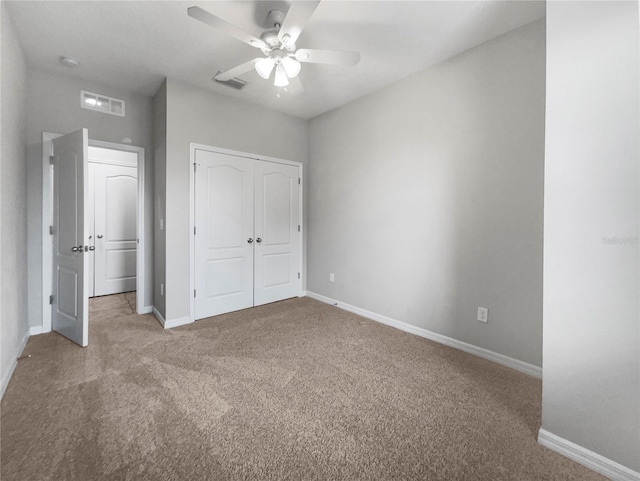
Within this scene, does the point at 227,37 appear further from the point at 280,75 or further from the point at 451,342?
the point at 451,342

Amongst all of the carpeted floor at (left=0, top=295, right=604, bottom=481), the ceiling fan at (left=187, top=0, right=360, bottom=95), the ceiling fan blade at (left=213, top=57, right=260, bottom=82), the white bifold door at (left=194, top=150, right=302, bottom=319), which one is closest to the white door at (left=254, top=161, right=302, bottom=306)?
the white bifold door at (left=194, top=150, right=302, bottom=319)

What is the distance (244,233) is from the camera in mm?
3734

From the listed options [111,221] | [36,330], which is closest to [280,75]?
[36,330]

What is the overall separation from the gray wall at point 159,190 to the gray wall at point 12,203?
1101 mm

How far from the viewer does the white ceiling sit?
2.04 metres

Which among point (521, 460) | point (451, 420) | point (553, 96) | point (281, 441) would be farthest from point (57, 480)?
point (553, 96)

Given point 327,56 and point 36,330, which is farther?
point 36,330

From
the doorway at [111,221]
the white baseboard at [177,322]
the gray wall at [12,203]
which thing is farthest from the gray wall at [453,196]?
the doorway at [111,221]

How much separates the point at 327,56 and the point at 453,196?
1620 millimetres

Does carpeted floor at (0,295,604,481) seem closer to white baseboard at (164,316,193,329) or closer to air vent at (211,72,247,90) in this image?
white baseboard at (164,316,193,329)

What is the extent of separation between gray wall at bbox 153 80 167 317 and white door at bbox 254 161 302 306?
1.12 m

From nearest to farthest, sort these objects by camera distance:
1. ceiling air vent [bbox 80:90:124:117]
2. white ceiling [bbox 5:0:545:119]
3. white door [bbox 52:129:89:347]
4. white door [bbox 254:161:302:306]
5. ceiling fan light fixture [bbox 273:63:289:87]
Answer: white ceiling [bbox 5:0:545:119], ceiling fan light fixture [bbox 273:63:289:87], white door [bbox 52:129:89:347], ceiling air vent [bbox 80:90:124:117], white door [bbox 254:161:302:306]

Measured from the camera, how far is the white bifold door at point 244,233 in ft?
11.1

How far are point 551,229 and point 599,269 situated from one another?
0.85ft
